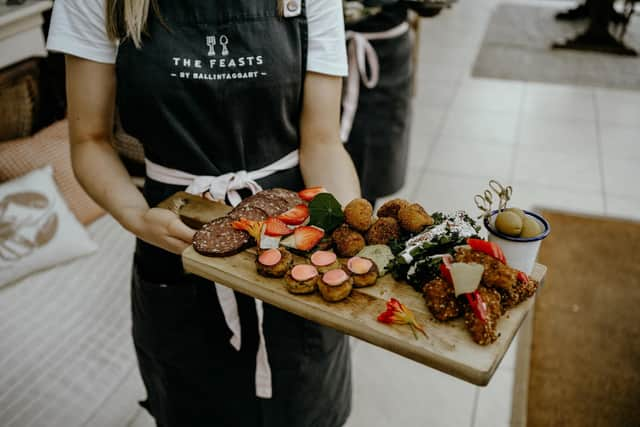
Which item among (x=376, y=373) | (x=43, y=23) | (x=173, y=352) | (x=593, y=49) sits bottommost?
(x=376, y=373)

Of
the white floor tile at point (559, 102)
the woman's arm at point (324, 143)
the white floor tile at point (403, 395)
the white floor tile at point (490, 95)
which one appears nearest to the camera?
the woman's arm at point (324, 143)

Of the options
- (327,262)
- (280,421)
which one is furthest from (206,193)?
(280,421)

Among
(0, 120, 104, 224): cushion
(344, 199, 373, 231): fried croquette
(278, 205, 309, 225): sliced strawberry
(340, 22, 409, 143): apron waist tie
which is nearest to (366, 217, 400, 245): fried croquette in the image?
(344, 199, 373, 231): fried croquette

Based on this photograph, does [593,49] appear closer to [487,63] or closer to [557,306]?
[487,63]

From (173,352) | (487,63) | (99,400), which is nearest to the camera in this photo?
(173,352)

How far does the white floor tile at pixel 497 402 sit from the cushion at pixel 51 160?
5.28 feet

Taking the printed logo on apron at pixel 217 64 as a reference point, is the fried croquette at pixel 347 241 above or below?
below

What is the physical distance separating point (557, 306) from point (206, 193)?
6.15ft

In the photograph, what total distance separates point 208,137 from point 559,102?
3.78 meters

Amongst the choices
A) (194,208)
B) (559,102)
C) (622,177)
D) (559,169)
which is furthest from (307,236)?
(559,102)

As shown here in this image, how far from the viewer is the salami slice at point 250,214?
1.01 m

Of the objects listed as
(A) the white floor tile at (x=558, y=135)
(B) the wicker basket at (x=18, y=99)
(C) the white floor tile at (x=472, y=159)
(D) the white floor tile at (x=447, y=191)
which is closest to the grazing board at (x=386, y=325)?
(B) the wicker basket at (x=18, y=99)

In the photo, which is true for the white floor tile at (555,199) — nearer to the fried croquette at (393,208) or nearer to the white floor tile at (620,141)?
the white floor tile at (620,141)

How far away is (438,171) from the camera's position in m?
3.48
